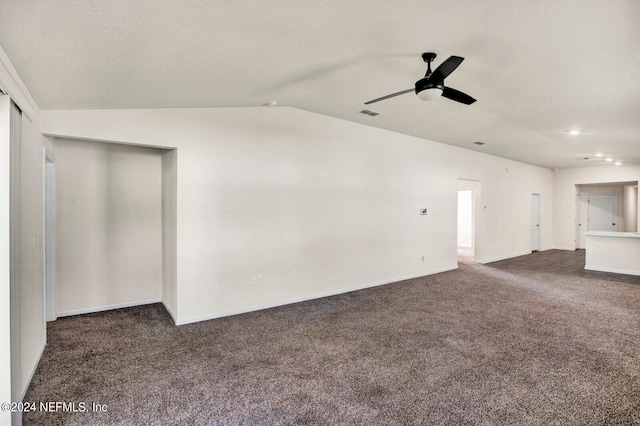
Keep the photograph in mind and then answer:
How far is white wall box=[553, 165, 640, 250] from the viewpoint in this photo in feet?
31.9

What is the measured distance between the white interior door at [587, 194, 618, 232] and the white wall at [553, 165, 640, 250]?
411 mm

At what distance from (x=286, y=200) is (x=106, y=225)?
2.47 meters

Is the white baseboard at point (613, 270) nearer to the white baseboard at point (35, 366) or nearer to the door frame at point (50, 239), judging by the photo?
the white baseboard at point (35, 366)

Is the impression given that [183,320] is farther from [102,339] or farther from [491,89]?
[491,89]

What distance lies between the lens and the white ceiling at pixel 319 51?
72.9 inches

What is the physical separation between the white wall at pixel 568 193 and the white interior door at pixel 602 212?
0.41 meters

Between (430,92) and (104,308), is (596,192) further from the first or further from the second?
(104,308)

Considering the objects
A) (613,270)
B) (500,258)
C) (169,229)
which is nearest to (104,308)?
(169,229)

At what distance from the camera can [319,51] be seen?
2658 mm

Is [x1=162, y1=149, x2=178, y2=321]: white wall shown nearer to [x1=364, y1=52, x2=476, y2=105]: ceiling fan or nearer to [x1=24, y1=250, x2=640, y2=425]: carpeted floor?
[x1=24, y1=250, x2=640, y2=425]: carpeted floor

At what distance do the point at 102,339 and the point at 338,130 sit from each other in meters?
4.16

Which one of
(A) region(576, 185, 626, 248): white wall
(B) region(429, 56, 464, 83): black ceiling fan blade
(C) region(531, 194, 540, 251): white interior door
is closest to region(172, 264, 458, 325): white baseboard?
(B) region(429, 56, 464, 83): black ceiling fan blade

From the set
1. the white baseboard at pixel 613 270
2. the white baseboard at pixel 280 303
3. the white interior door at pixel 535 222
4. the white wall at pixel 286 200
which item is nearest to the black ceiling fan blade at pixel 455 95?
the white wall at pixel 286 200

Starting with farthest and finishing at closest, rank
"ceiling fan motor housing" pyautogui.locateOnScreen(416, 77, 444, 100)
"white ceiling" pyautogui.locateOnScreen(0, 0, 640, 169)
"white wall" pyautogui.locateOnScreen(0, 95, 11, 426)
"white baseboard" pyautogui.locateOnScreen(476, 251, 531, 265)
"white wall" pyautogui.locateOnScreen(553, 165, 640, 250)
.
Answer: "white wall" pyautogui.locateOnScreen(553, 165, 640, 250) < "white baseboard" pyautogui.locateOnScreen(476, 251, 531, 265) < "ceiling fan motor housing" pyautogui.locateOnScreen(416, 77, 444, 100) < "white wall" pyautogui.locateOnScreen(0, 95, 11, 426) < "white ceiling" pyautogui.locateOnScreen(0, 0, 640, 169)
